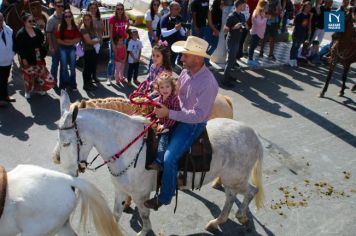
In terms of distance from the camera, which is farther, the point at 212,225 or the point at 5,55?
the point at 5,55

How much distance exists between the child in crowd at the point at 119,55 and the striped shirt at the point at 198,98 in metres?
5.58

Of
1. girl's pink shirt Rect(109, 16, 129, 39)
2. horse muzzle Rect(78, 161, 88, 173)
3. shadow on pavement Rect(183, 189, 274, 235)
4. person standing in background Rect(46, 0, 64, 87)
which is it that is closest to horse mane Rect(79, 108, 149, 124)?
horse muzzle Rect(78, 161, 88, 173)

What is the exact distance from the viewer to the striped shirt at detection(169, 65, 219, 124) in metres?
4.22

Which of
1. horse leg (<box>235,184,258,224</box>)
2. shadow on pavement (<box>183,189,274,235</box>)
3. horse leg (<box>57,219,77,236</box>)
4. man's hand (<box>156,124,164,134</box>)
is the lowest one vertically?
shadow on pavement (<box>183,189,274,235</box>)

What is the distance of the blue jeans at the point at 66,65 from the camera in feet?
29.8

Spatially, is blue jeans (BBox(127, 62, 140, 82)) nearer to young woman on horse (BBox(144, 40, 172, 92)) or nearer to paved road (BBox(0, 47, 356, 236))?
paved road (BBox(0, 47, 356, 236))

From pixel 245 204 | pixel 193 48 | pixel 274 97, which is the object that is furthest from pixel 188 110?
pixel 274 97

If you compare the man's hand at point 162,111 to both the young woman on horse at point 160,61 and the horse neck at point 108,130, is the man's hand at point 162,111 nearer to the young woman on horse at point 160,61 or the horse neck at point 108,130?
the horse neck at point 108,130

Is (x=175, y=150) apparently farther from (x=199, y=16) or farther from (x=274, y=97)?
(x=199, y=16)

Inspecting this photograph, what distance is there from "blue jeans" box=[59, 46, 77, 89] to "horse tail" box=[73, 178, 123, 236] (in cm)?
578

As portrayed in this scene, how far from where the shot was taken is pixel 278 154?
726 cm

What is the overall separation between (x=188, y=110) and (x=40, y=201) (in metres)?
1.75

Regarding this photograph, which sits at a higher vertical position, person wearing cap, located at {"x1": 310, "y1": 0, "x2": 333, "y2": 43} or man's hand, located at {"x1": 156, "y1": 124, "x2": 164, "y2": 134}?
person wearing cap, located at {"x1": 310, "y1": 0, "x2": 333, "y2": 43}

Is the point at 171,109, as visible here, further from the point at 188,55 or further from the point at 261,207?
the point at 261,207
